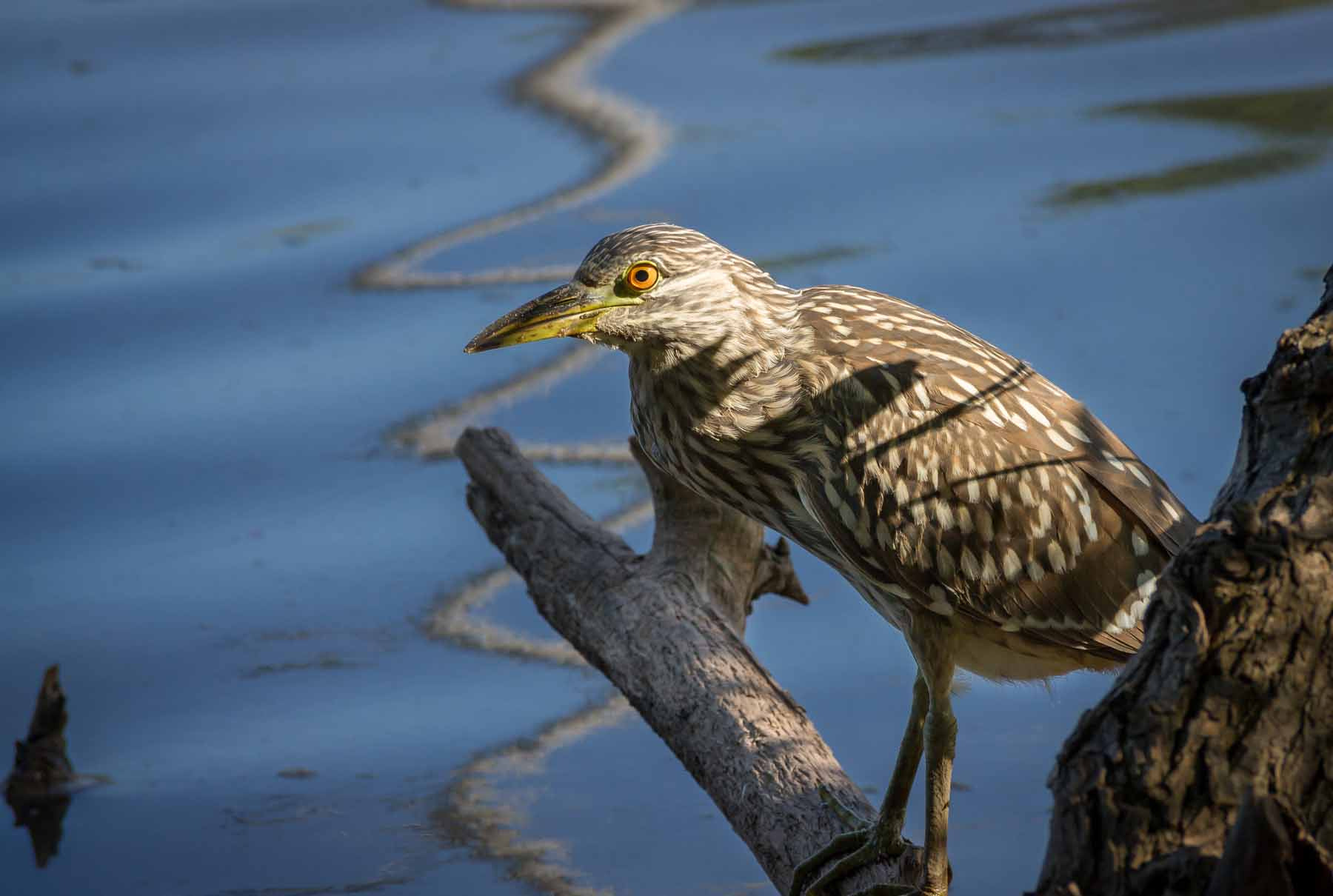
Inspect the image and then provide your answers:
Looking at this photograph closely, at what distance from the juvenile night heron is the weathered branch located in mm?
117

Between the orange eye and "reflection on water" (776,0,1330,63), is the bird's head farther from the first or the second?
"reflection on water" (776,0,1330,63)

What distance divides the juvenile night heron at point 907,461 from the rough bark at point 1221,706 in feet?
3.29

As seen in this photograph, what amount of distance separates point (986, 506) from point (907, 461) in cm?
17

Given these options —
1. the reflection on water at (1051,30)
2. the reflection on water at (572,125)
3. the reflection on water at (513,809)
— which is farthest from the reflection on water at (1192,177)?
the reflection on water at (513,809)

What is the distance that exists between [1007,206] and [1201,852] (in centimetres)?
571

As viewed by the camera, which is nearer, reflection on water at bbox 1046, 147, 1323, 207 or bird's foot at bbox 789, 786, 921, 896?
bird's foot at bbox 789, 786, 921, 896

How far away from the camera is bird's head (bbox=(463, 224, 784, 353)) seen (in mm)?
2881

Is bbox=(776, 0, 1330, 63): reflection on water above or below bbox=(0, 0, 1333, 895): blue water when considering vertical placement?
above

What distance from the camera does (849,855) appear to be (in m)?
2.92

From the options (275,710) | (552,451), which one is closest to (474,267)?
(552,451)

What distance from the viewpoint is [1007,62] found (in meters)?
8.76

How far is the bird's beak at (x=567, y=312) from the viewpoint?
113 inches

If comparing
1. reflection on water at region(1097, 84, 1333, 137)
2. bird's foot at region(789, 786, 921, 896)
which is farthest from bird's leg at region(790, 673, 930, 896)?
reflection on water at region(1097, 84, 1333, 137)

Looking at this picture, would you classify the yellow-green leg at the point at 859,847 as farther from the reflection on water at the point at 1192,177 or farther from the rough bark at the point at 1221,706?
the reflection on water at the point at 1192,177
